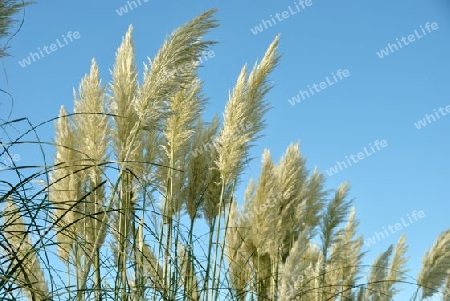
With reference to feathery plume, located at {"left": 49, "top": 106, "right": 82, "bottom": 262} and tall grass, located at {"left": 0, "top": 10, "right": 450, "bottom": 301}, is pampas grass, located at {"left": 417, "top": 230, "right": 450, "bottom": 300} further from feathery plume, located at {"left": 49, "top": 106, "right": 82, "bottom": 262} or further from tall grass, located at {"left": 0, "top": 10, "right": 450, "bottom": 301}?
feathery plume, located at {"left": 49, "top": 106, "right": 82, "bottom": 262}

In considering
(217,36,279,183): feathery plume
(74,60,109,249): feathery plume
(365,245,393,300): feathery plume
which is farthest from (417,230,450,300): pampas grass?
(74,60,109,249): feathery plume

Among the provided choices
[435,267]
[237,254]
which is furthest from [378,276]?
[237,254]

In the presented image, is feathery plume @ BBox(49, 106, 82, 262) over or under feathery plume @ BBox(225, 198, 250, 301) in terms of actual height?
over

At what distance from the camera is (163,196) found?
158 inches

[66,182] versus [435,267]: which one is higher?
[66,182]

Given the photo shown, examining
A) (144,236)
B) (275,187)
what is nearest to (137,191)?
(144,236)

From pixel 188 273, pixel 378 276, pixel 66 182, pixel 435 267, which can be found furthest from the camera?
pixel 435 267

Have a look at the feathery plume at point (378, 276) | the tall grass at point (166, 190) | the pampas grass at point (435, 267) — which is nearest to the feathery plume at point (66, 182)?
the tall grass at point (166, 190)

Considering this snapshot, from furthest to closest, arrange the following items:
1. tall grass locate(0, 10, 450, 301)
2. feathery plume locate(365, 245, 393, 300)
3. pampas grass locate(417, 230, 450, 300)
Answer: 1. pampas grass locate(417, 230, 450, 300)
2. feathery plume locate(365, 245, 393, 300)
3. tall grass locate(0, 10, 450, 301)

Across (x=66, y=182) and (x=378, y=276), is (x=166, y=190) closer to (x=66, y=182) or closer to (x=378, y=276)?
(x=66, y=182)

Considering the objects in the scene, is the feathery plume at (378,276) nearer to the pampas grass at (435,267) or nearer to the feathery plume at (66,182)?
the pampas grass at (435,267)

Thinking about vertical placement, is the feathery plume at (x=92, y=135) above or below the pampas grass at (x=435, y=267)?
above

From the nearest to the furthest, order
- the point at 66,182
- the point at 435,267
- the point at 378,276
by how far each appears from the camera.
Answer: the point at 66,182 < the point at 378,276 < the point at 435,267

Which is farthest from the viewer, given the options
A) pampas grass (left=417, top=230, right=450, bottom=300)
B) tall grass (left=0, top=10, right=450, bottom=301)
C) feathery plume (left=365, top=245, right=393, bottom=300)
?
pampas grass (left=417, top=230, right=450, bottom=300)
